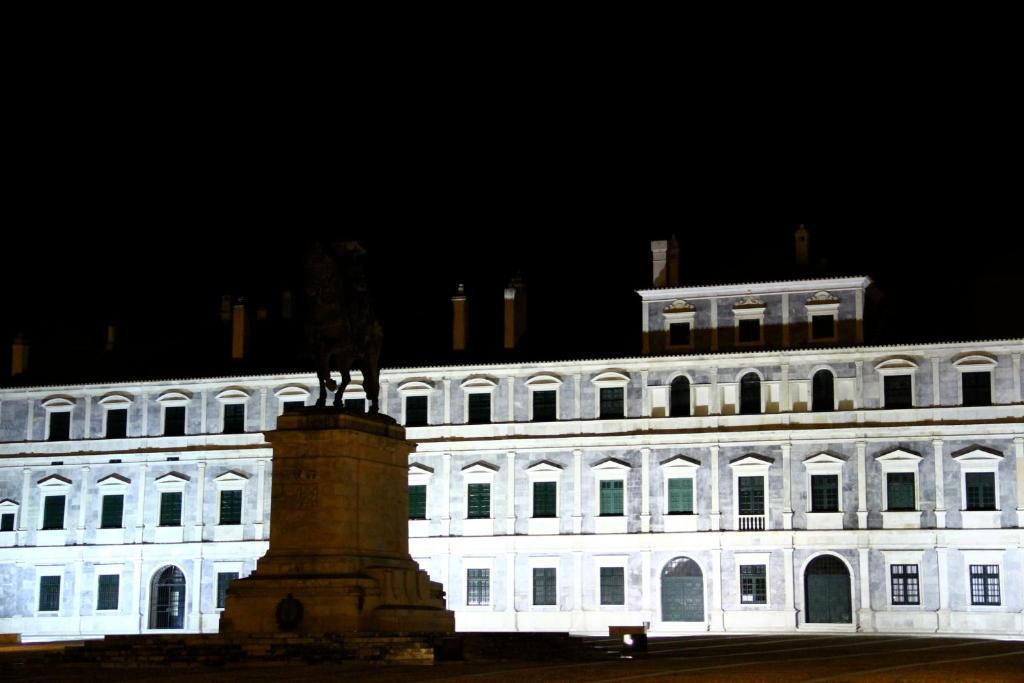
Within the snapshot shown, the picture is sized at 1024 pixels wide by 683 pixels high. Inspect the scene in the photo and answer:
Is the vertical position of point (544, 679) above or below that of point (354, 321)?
below

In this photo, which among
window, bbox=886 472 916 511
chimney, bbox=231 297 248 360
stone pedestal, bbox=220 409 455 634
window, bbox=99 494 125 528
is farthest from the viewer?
chimney, bbox=231 297 248 360

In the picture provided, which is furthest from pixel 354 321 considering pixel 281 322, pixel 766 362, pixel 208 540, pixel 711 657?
pixel 281 322

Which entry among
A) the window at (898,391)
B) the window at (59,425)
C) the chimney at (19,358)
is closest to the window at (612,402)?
the window at (898,391)

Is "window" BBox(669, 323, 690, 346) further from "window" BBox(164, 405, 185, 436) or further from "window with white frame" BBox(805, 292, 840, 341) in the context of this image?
"window" BBox(164, 405, 185, 436)

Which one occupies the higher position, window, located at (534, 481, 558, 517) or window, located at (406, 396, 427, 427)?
window, located at (406, 396, 427, 427)

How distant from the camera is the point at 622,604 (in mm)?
50312

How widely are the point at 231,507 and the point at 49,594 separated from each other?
7301 mm

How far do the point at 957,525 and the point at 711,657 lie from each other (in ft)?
76.5

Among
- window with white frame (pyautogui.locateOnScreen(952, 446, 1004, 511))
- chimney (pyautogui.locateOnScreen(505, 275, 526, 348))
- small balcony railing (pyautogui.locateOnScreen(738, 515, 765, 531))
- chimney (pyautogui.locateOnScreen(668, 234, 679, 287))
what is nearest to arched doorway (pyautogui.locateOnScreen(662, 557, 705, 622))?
small balcony railing (pyautogui.locateOnScreen(738, 515, 765, 531))

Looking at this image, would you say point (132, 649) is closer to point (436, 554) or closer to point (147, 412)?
point (436, 554)

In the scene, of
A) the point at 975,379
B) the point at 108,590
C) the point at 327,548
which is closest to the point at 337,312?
the point at 327,548

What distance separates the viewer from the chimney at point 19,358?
59278mm

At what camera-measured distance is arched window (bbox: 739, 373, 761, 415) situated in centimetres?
5022

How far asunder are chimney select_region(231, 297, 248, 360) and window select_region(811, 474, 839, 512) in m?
21.0
